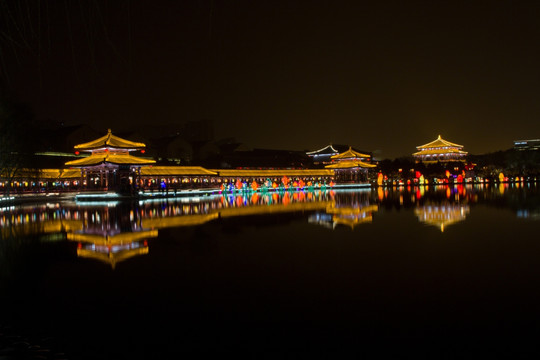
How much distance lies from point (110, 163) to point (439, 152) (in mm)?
65780

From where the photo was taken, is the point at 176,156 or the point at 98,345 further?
the point at 176,156

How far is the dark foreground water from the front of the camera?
4555 millimetres

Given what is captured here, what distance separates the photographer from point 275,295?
6.30 metres

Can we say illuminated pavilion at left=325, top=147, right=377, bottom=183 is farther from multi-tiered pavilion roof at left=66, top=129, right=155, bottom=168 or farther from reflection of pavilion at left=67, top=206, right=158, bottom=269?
reflection of pavilion at left=67, top=206, right=158, bottom=269

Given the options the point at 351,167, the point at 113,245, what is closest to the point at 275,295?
the point at 113,245

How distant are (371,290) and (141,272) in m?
3.93

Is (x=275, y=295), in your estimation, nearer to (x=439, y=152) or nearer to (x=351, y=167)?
(x=351, y=167)

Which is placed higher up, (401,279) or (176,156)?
(176,156)

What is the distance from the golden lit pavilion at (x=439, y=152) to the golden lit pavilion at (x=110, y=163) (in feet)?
205

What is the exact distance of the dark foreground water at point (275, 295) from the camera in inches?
179

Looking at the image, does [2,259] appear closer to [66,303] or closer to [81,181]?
[66,303]

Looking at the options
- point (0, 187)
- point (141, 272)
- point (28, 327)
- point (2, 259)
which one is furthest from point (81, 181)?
point (28, 327)

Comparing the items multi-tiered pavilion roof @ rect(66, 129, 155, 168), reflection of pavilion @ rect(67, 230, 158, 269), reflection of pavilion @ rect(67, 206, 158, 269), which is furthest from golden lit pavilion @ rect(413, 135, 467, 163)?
reflection of pavilion @ rect(67, 230, 158, 269)

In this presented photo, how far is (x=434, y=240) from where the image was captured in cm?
1091
